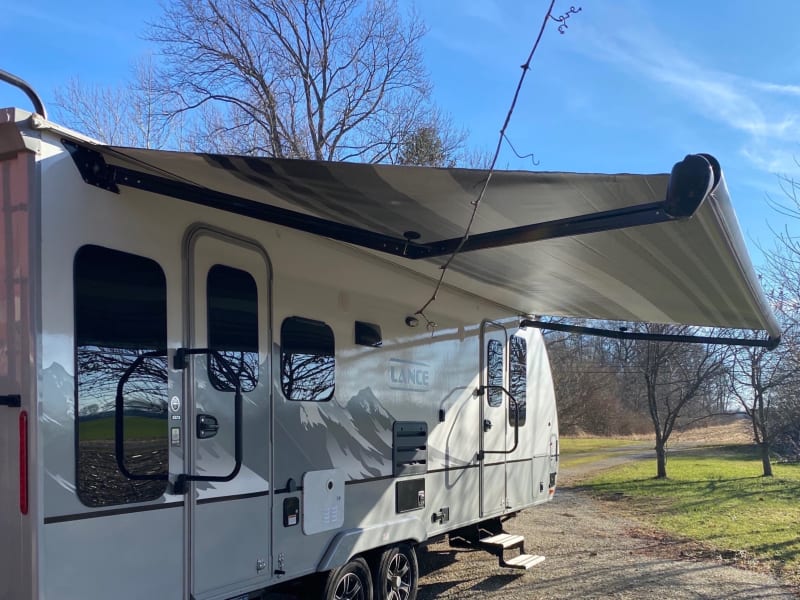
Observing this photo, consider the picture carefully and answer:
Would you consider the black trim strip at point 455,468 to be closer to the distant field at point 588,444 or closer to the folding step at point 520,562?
the folding step at point 520,562

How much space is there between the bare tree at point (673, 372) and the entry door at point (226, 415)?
1296cm

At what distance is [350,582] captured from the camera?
4.58 m

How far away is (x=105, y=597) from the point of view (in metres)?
2.90

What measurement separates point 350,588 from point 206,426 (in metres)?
1.82

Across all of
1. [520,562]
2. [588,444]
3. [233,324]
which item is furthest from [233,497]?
[588,444]

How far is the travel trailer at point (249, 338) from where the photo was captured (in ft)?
9.14

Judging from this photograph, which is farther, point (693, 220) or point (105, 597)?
point (693, 220)

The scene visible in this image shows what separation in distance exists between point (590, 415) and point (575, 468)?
569 inches

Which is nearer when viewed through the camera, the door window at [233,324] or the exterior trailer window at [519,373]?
the door window at [233,324]

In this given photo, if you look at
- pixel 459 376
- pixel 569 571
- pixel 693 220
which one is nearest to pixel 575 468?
pixel 569 571

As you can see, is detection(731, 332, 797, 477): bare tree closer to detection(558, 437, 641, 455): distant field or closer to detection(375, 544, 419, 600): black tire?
detection(375, 544, 419, 600): black tire

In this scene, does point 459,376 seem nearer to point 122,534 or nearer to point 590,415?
point 122,534

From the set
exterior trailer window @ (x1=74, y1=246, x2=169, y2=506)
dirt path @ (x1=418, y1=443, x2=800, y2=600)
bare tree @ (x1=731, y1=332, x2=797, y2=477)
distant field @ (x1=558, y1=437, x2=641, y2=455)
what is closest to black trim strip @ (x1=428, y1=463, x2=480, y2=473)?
dirt path @ (x1=418, y1=443, x2=800, y2=600)

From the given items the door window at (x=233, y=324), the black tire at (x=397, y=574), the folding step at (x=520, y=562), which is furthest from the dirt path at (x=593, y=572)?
the door window at (x=233, y=324)
